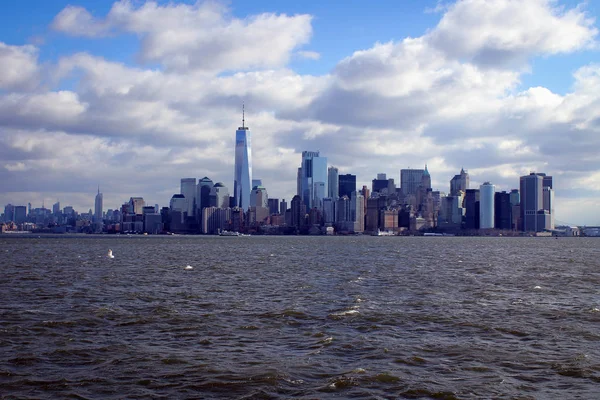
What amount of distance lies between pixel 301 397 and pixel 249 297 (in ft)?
97.5

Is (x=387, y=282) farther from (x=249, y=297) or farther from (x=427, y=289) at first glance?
(x=249, y=297)

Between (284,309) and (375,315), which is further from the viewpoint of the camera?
(284,309)

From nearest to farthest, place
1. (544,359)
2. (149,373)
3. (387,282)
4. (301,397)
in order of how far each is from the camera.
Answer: (301,397), (149,373), (544,359), (387,282)

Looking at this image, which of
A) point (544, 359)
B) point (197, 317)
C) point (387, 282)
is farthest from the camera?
point (387, 282)

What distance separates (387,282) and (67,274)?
39.3 meters

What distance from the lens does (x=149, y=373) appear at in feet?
84.7

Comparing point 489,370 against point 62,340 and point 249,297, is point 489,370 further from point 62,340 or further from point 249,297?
point 249,297

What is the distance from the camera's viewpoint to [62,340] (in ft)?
106

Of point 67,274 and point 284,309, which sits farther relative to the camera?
point 67,274

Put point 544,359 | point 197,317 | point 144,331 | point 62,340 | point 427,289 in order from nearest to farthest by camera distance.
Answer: point 544,359 → point 62,340 → point 144,331 → point 197,317 → point 427,289

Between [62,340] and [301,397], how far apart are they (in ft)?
51.3

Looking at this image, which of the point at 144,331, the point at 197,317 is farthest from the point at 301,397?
the point at 197,317

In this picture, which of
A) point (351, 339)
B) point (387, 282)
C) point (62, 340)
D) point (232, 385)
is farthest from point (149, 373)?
point (387, 282)

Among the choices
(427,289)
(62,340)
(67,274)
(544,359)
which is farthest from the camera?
(67,274)
